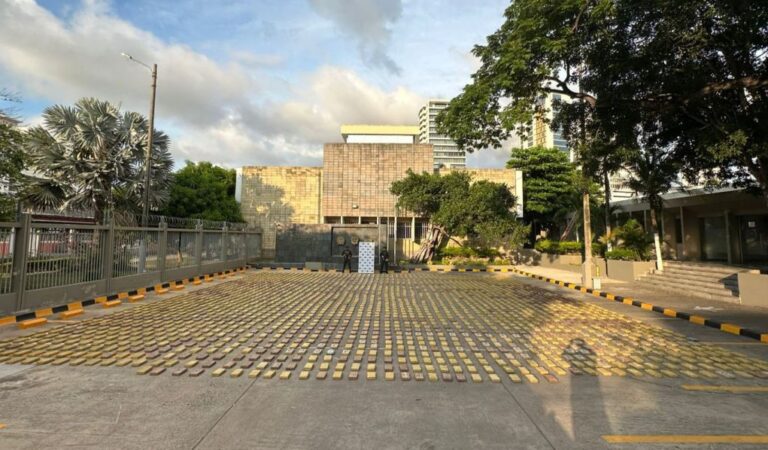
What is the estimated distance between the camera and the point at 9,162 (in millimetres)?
11789

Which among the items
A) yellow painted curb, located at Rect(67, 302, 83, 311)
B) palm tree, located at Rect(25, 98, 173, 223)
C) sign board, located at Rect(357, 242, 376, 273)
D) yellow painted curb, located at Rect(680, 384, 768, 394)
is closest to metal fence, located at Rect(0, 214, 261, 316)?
yellow painted curb, located at Rect(67, 302, 83, 311)

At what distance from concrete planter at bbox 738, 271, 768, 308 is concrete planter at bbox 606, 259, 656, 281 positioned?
19.0ft

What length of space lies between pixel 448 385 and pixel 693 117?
1147cm

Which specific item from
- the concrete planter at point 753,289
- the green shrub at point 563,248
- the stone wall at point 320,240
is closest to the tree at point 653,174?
the concrete planter at point 753,289

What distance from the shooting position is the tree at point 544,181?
33562mm

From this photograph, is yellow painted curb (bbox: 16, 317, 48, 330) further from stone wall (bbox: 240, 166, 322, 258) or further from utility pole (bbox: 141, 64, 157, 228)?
stone wall (bbox: 240, 166, 322, 258)

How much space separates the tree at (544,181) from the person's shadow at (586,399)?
28831 mm

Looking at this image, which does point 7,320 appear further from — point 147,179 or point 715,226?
point 715,226

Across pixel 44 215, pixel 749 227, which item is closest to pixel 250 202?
pixel 44 215

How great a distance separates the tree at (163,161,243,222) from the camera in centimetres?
2475

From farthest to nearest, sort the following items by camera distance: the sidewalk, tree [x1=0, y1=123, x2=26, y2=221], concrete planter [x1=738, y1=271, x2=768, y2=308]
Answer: tree [x1=0, y1=123, x2=26, y2=221] < concrete planter [x1=738, y1=271, x2=768, y2=308] < the sidewalk

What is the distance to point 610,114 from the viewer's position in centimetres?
1239

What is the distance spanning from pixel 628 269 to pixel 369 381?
15819 mm

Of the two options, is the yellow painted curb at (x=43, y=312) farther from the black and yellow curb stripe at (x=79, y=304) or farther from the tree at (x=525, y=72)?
the tree at (x=525, y=72)
